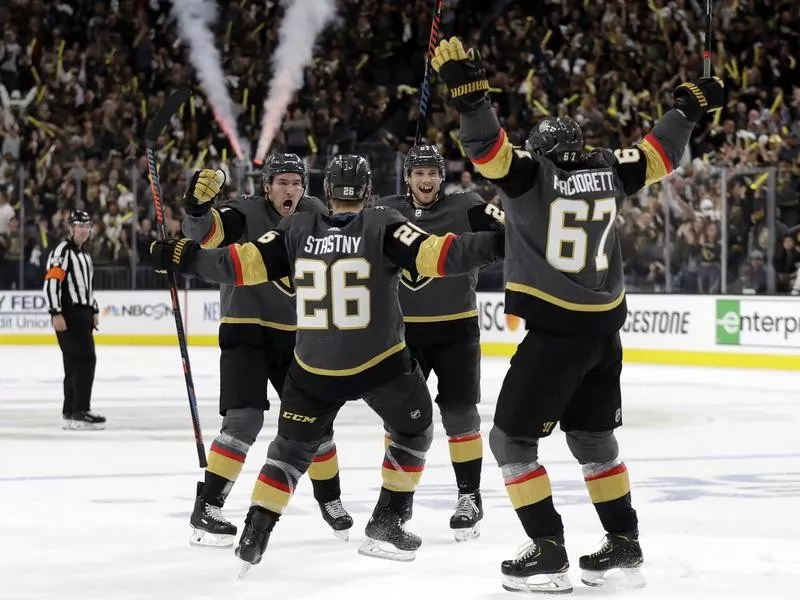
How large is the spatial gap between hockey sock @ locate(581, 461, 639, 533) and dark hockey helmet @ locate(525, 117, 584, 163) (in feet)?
3.30

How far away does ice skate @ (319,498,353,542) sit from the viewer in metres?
5.25

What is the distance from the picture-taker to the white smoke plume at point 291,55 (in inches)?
738

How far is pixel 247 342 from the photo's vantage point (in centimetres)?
532

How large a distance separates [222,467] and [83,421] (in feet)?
13.5

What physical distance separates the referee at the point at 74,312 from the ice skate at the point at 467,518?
4252mm

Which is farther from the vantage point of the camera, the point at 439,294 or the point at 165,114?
the point at 165,114

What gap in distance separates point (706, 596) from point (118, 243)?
1240 centimetres

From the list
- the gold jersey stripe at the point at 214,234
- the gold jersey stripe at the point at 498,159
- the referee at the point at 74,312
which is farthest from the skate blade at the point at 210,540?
the referee at the point at 74,312

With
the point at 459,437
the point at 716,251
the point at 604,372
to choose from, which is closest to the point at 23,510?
the point at 459,437

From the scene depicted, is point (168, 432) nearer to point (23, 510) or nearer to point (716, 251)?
point (23, 510)

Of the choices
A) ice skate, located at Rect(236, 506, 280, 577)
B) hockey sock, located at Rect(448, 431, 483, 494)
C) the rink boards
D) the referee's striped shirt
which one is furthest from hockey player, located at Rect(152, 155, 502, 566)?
the rink boards

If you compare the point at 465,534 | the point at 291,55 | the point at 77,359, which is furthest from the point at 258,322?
the point at 291,55

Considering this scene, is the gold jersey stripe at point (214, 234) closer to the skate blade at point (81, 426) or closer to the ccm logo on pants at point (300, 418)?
the ccm logo on pants at point (300, 418)

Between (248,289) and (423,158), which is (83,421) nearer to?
(248,289)
